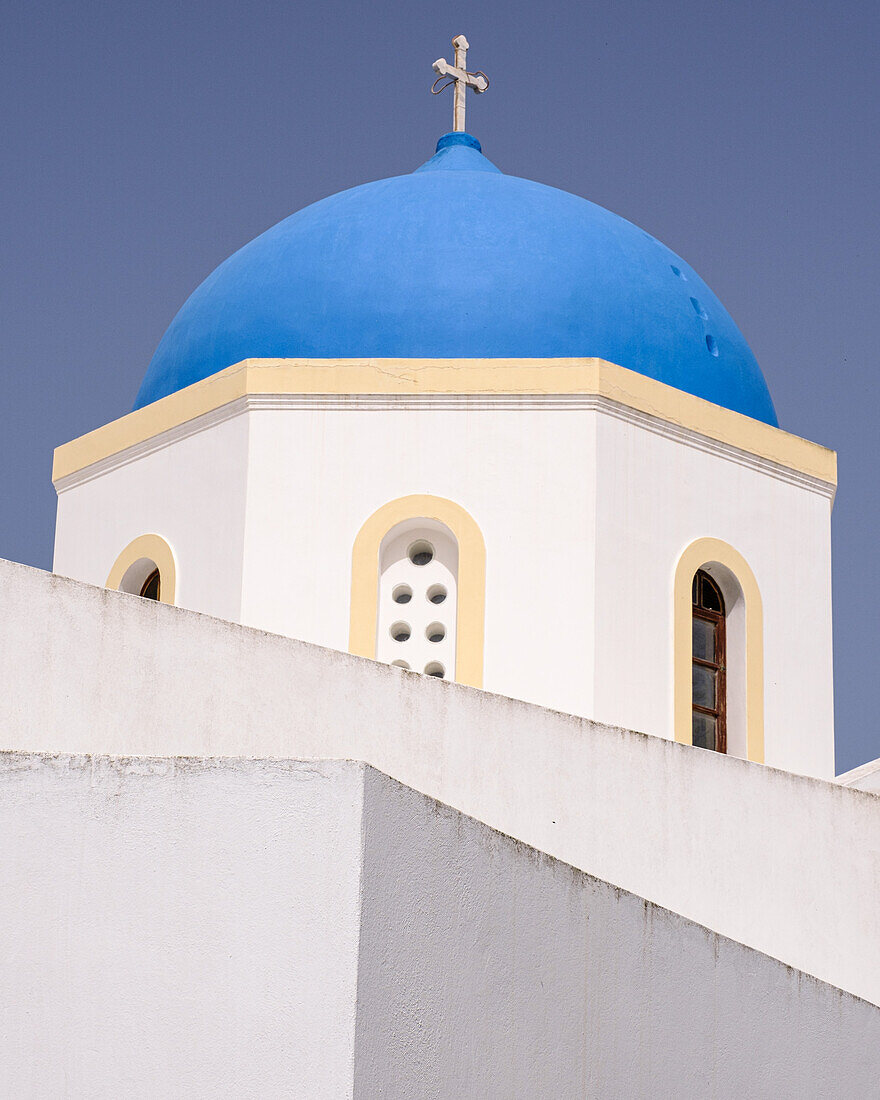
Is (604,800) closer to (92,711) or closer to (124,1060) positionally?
(92,711)

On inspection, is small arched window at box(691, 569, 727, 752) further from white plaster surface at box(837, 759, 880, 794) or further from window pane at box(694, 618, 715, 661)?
white plaster surface at box(837, 759, 880, 794)

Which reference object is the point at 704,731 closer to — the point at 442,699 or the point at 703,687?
the point at 703,687

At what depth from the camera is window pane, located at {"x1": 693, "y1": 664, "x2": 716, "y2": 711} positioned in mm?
9133

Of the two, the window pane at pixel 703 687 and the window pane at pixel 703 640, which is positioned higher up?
the window pane at pixel 703 640

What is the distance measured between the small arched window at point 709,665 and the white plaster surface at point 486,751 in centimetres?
175

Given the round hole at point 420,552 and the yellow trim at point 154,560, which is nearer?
the round hole at point 420,552

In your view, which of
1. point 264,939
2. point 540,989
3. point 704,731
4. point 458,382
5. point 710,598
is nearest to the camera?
point 264,939

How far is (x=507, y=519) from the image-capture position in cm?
870

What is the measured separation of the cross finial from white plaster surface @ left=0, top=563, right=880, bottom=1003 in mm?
5804

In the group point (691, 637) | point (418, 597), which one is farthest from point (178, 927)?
point (691, 637)

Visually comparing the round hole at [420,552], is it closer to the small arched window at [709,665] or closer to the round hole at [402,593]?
the round hole at [402,593]

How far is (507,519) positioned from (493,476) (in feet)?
0.81

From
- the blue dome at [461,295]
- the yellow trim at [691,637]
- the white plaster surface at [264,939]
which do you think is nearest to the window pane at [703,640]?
the yellow trim at [691,637]

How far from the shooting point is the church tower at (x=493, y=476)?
8.65 meters
